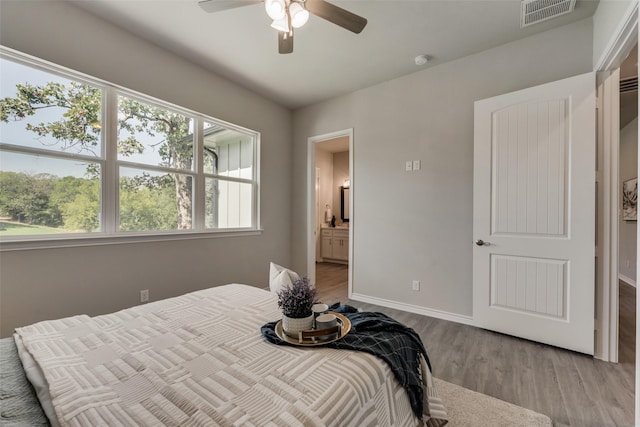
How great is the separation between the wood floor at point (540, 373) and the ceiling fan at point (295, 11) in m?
2.46

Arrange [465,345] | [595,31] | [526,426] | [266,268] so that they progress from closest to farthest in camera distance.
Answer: [526,426], [595,31], [465,345], [266,268]

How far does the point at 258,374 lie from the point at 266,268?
286 cm

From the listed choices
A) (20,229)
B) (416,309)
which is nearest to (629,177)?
(416,309)

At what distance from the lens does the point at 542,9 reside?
2.05m

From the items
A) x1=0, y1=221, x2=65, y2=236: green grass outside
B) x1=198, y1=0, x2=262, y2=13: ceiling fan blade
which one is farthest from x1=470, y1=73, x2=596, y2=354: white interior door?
x1=0, y1=221, x2=65, y2=236: green grass outside

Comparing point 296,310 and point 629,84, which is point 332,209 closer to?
point 629,84

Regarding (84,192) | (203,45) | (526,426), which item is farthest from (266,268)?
(526,426)

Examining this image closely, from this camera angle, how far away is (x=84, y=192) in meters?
2.18

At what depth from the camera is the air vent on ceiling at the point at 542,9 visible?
198 centimetres

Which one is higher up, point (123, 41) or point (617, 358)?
point (123, 41)

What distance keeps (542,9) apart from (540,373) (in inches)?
108

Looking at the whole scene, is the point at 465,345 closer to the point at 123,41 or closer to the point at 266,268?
the point at 266,268

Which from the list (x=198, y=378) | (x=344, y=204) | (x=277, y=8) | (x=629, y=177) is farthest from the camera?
(x=344, y=204)

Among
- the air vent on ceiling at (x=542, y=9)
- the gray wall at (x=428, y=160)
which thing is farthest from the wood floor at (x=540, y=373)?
the air vent on ceiling at (x=542, y=9)
